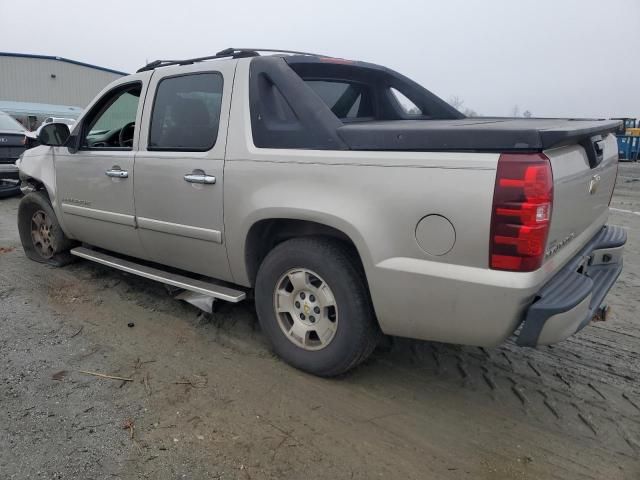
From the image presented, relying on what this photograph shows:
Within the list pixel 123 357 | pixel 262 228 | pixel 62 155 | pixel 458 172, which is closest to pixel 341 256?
pixel 262 228

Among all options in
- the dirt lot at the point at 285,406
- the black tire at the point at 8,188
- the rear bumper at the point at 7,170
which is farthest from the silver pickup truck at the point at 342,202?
the black tire at the point at 8,188

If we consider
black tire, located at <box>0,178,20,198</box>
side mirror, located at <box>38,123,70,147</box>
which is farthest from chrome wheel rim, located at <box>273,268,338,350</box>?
black tire, located at <box>0,178,20,198</box>

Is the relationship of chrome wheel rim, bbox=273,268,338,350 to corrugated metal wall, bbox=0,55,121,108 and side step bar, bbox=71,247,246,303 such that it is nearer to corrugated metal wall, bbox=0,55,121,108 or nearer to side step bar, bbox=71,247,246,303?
side step bar, bbox=71,247,246,303

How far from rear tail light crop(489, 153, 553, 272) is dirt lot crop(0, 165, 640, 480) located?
0.98 metres

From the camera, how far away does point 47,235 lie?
5.18 metres

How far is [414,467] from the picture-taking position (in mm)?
2330

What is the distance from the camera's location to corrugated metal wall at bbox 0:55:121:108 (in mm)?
35594

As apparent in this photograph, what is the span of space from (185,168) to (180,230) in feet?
1.47

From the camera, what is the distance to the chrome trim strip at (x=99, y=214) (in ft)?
12.9

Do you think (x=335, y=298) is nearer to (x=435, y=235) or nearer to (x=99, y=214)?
(x=435, y=235)

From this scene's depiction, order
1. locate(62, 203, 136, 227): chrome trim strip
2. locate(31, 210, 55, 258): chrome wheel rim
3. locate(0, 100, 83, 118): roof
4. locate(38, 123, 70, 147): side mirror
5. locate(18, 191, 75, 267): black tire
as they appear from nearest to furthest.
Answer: locate(62, 203, 136, 227): chrome trim strip, locate(38, 123, 70, 147): side mirror, locate(18, 191, 75, 267): black tire, locate(31, 210, 55, 258): chrome wheel rim, locate(0, 100, 83, 118): roof

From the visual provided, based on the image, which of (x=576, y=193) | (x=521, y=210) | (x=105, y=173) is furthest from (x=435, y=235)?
(x=105, y=173)

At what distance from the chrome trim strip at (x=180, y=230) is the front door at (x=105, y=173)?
199 mm

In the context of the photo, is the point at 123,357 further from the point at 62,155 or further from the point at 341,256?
the point at 62,155
